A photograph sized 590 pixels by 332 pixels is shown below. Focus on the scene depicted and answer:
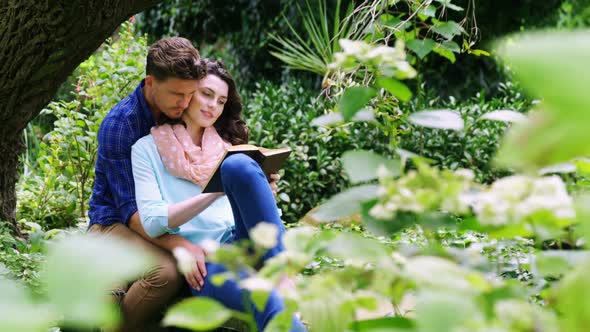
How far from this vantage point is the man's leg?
2428 millimetres

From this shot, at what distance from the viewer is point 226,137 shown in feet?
9.61

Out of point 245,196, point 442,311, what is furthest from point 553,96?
point 245,196

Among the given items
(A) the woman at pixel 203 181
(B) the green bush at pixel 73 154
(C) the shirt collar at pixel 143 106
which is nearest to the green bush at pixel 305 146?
(B) the green bush at pixel 73 154

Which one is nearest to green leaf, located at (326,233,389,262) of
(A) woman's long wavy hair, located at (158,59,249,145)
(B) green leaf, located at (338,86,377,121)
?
(B) green leaf, located at (338,86,377,121)

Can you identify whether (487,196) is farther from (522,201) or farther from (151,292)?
(151,292)

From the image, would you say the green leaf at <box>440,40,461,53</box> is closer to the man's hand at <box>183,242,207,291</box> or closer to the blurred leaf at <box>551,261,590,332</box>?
the man's hand at <box>183,242,207,291</box>

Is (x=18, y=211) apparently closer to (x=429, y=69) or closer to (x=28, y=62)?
(x=28, y=62)

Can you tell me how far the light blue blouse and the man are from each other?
0.06m

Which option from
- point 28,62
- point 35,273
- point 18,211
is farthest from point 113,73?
point 35,273

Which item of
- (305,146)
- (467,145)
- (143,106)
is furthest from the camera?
(467,145)

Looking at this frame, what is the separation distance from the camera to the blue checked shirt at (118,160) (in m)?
2.56

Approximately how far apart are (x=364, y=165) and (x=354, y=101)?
149mm

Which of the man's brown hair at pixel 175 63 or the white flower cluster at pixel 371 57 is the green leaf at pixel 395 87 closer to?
the white flower cluster at pixel 371 57

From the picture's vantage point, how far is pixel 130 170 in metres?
2.60
